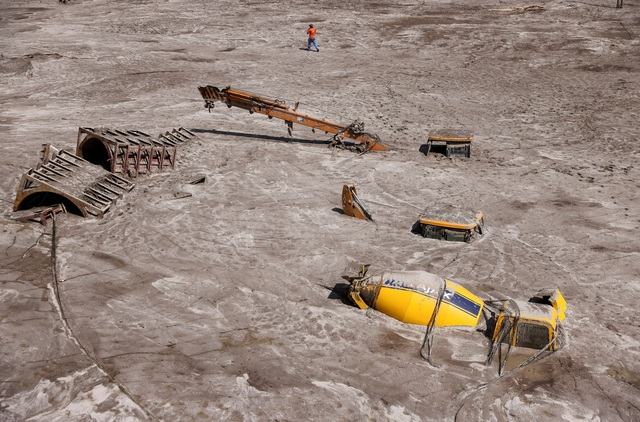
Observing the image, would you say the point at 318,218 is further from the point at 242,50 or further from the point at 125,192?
the point at 242,50

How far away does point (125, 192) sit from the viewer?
14227mm

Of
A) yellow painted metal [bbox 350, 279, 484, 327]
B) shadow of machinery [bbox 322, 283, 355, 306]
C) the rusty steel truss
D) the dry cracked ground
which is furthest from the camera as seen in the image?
the rusty steel truss

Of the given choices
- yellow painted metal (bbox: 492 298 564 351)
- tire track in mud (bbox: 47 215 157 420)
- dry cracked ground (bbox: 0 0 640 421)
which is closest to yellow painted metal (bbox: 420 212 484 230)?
dry cracked ground (bbox: 0 0 640 421)

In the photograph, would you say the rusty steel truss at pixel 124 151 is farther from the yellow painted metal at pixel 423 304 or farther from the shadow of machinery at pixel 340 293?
the yellow painted metal at pixel 423 304

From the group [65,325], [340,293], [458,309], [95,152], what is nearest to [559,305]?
[458,309]

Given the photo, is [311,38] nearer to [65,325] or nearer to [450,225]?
[450,225]

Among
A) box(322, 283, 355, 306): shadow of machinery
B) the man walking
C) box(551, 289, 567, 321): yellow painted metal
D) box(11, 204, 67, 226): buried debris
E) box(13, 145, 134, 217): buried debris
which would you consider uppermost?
the man walking

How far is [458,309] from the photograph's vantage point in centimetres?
952

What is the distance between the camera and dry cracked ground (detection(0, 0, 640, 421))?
8211 mm

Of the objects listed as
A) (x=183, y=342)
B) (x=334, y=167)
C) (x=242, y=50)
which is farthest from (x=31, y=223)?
(x=242, y=50)

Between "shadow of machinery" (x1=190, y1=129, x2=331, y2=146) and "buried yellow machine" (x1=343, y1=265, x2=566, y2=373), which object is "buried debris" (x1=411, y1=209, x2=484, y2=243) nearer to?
"buried yellow machine" (x1=343, y1=265, x2=566, y2=373)

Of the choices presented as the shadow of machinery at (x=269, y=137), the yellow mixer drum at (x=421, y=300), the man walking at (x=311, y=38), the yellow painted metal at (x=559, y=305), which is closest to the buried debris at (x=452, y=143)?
the shadow of machinery at (x=269, y=137)

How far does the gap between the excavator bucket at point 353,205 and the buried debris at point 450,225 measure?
137 centimetres

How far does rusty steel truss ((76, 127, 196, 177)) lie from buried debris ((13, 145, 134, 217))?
0.67m
